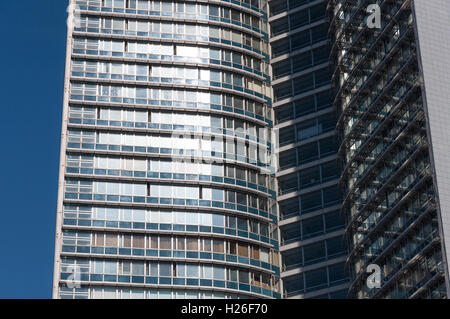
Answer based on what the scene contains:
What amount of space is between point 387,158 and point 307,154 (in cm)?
2158

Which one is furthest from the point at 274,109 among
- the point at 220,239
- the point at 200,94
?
the point at 220,239

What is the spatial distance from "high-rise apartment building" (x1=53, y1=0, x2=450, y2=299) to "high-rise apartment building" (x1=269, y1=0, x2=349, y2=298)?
170 millimetres

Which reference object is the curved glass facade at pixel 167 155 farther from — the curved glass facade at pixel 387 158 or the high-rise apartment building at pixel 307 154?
the curved glass facade at pixel 387 158

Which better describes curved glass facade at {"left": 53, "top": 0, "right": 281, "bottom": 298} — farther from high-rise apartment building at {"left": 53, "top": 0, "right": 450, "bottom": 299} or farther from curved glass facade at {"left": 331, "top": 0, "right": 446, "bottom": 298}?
curved glass facade at {"left": 331, "top": 0, "right": 446, "bottom": 298}

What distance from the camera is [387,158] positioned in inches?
3656

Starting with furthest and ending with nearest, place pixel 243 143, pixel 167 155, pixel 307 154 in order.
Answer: pixel 243 143 < pixel 307 154 < pixel 167 155

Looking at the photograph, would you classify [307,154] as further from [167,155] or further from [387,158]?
[387,158]

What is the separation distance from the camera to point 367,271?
9294 centimetres

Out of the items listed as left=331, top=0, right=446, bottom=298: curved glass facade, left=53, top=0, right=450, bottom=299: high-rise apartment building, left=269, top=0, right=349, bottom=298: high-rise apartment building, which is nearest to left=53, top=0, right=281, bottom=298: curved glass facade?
left=53, top=0, right=450, bottom=299: high-rise apartment building

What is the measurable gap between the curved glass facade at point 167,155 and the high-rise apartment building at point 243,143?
167 mm

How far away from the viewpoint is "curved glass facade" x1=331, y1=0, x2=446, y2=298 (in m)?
83.8

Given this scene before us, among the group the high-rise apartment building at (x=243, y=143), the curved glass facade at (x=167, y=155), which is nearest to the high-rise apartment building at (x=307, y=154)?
the high-rise apartment building at (x=243, y=143)

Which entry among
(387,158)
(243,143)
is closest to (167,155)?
(243,143)
